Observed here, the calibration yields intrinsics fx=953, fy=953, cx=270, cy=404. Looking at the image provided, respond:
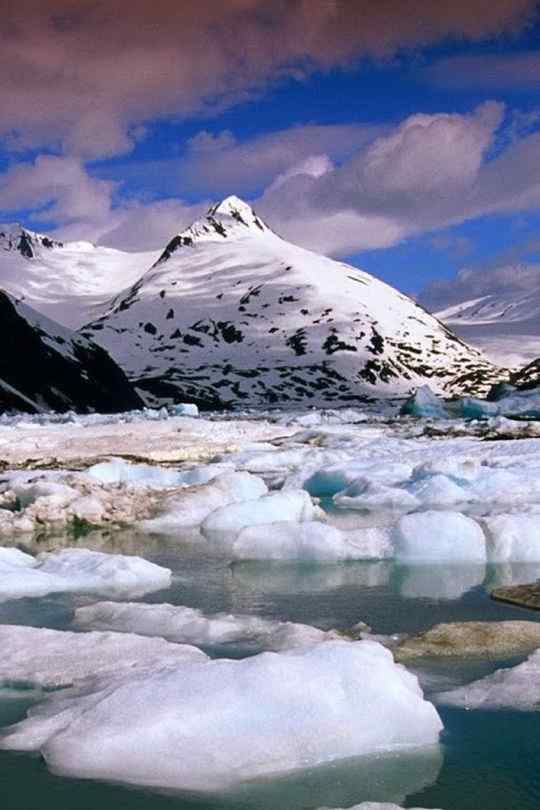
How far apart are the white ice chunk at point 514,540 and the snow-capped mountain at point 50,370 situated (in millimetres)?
64413

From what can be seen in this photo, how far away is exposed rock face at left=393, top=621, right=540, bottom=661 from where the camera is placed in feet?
34.7

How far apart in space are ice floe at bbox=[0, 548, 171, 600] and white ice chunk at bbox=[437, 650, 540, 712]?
21.4 feet

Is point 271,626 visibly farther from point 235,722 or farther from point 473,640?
point 235,722

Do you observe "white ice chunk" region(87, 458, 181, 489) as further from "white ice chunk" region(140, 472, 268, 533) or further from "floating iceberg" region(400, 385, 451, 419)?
"floating iceberg" region(400, 385, 451, 419)

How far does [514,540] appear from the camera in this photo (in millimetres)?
17172

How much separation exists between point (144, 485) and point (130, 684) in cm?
1837

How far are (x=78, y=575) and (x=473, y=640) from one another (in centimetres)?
676

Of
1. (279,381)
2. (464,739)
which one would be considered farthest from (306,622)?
(279,381)

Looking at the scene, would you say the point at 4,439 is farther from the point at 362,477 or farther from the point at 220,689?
the point at 220,689

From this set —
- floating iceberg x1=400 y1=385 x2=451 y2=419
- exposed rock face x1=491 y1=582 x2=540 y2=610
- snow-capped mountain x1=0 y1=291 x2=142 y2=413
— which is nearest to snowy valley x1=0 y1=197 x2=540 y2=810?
exposed rock face x1=491 y1=582 x2=540 y2=610

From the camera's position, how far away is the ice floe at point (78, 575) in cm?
1449

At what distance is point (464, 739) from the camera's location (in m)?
8.14

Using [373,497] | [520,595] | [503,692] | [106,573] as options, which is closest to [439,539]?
[520,595]

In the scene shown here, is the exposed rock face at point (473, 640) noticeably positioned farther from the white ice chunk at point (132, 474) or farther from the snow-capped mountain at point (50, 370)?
the snow-capped mountain at point (50, 370)
